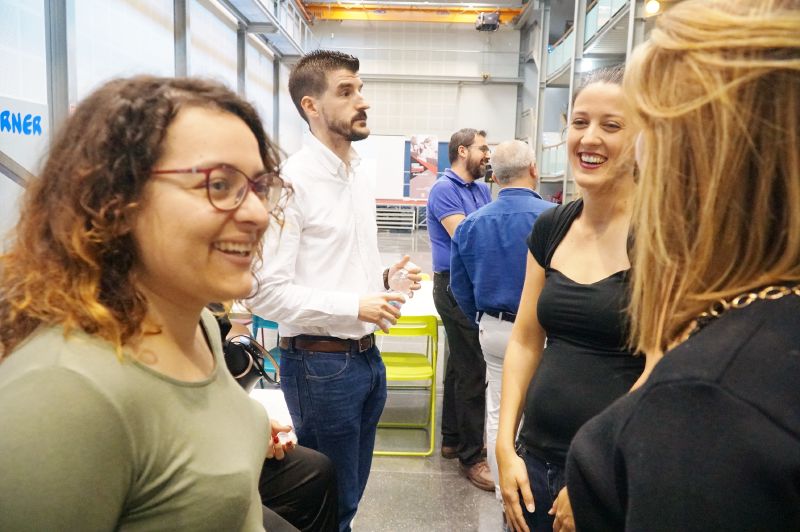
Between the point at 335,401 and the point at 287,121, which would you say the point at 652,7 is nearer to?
the point at 335,401

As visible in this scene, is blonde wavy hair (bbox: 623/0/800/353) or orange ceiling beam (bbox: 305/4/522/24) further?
orange ceiling beam (bbox: 305/4/522/24)

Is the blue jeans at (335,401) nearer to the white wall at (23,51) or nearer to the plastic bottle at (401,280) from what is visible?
the plastic bottle at (401,280)

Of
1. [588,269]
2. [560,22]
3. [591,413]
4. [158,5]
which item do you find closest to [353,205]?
[588,269]

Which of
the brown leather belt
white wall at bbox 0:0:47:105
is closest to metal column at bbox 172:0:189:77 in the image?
white wall at bbox 0:0:47:105

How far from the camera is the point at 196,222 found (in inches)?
33.4

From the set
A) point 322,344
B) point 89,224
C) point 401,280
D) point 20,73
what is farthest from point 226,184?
point 20,73

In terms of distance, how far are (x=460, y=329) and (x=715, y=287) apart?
8.74 ft

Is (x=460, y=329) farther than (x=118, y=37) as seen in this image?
No

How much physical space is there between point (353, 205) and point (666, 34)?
58.0 inches

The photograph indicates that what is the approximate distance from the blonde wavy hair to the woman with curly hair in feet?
2.02

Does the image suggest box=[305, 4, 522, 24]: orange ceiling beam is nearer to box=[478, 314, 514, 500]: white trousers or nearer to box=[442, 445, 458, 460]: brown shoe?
box=[442, 445, 458, 460]: brown shoe

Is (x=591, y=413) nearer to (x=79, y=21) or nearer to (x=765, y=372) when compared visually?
(x=765, y=372)

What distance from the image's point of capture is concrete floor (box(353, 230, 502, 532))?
8.86 feet

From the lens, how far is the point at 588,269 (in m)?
1.31
